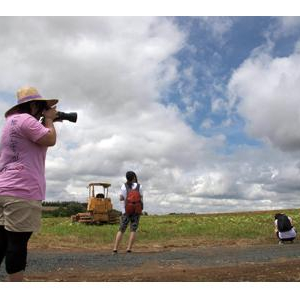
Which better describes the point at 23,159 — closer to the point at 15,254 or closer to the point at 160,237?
the point at 15,254

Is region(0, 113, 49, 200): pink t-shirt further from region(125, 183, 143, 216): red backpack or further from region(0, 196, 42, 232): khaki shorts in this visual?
region(125, 183, 143, 216): red backpack

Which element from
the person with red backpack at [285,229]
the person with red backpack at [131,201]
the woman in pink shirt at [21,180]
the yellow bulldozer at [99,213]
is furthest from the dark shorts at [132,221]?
the yellow bulldozer at [99,213]

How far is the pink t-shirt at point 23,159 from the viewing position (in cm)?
440

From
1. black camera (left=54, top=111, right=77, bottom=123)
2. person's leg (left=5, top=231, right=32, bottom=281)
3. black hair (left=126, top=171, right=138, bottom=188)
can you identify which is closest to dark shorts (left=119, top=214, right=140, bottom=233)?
black hair (left=126, top=171, right=138, bottom=188)

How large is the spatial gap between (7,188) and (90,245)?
41.7ft

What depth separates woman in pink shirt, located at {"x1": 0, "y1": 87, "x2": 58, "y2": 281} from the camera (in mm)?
4367

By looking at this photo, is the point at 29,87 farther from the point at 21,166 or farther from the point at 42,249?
the point at 42,249

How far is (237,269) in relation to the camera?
26.6ft

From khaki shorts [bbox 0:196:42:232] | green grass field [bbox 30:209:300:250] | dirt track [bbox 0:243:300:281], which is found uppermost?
khaki shorts [bbox 0:196:42:232]

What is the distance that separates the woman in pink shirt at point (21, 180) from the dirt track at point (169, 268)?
3.20m

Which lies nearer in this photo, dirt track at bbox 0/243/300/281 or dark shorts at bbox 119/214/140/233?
dirt track at bbox 0/243/300/281

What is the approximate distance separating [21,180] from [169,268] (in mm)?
5568

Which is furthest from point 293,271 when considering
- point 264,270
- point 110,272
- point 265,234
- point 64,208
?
point 64,208

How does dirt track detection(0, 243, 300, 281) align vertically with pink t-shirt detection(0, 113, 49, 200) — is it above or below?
below
